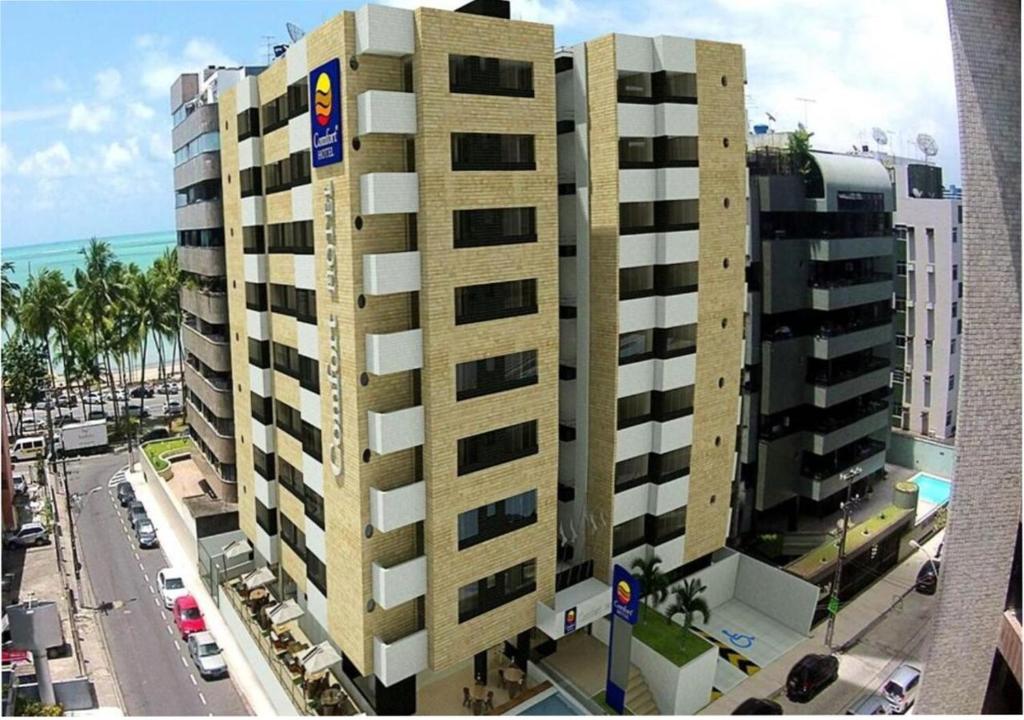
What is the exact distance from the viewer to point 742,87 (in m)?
37.1

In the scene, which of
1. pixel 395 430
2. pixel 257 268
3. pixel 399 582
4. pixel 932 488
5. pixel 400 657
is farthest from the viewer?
pixel 932 488

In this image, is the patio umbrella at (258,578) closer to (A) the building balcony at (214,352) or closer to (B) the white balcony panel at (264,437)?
(B) the white balcony panel at (264,437)

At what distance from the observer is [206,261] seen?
4709 cm

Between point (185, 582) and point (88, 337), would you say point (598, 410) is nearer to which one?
point (185, 582)

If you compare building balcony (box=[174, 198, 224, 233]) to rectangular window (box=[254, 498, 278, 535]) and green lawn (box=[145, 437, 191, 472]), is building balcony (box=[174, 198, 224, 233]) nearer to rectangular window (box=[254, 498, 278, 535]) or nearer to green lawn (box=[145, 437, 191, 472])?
rectangular window (box=[254, 498, 278, 535])

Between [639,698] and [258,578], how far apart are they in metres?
19.7

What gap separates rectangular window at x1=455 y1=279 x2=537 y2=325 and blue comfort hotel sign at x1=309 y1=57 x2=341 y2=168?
22.5ft

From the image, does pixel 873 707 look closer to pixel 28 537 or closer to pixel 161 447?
pixel 28 537

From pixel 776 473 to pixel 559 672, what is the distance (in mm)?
19934

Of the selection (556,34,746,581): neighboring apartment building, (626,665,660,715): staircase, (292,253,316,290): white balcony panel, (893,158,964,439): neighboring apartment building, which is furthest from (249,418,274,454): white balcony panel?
(893,158,964,439): neighboring apartment building

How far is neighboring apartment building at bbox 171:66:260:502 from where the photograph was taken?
45219 mm

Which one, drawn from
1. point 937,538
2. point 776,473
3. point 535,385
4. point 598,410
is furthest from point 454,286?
point 937,538

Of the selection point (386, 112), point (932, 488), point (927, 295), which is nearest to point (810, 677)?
point (932, 488)

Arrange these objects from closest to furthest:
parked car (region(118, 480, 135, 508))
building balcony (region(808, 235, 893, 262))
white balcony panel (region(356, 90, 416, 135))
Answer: white balcony panel (region(356, 90, 416, 135))
building balcony (region(808, 235, 893, 262))
parked car (region(118, 480, 135, 508))
